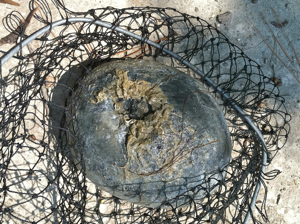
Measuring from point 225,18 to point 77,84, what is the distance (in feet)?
4.63

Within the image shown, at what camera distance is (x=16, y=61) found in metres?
2.25

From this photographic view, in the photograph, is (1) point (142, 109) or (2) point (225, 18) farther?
(2) point (225, 18)

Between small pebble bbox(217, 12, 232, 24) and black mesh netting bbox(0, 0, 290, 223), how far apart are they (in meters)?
0.16

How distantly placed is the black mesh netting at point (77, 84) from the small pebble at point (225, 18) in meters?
0.16

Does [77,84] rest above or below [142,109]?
above

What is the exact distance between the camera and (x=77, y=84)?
7.34 feet

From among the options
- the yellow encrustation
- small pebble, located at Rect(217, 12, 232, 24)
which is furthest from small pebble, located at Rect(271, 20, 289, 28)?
the yellow encrustation

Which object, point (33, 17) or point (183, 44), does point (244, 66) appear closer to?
point (183, 44)

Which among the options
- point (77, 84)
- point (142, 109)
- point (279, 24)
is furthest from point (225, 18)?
point (77, 84)

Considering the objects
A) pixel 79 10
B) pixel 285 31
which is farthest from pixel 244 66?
pixel 79 10

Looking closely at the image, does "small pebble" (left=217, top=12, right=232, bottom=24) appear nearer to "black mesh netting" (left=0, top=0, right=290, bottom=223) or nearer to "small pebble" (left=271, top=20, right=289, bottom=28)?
"black mesh netting" (left=0, top=0, right=290, bottom=223)

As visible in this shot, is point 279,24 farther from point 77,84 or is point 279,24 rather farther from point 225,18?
point 77,84

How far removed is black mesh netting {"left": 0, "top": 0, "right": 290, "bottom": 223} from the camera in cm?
220

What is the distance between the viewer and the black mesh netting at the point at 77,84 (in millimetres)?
2203
